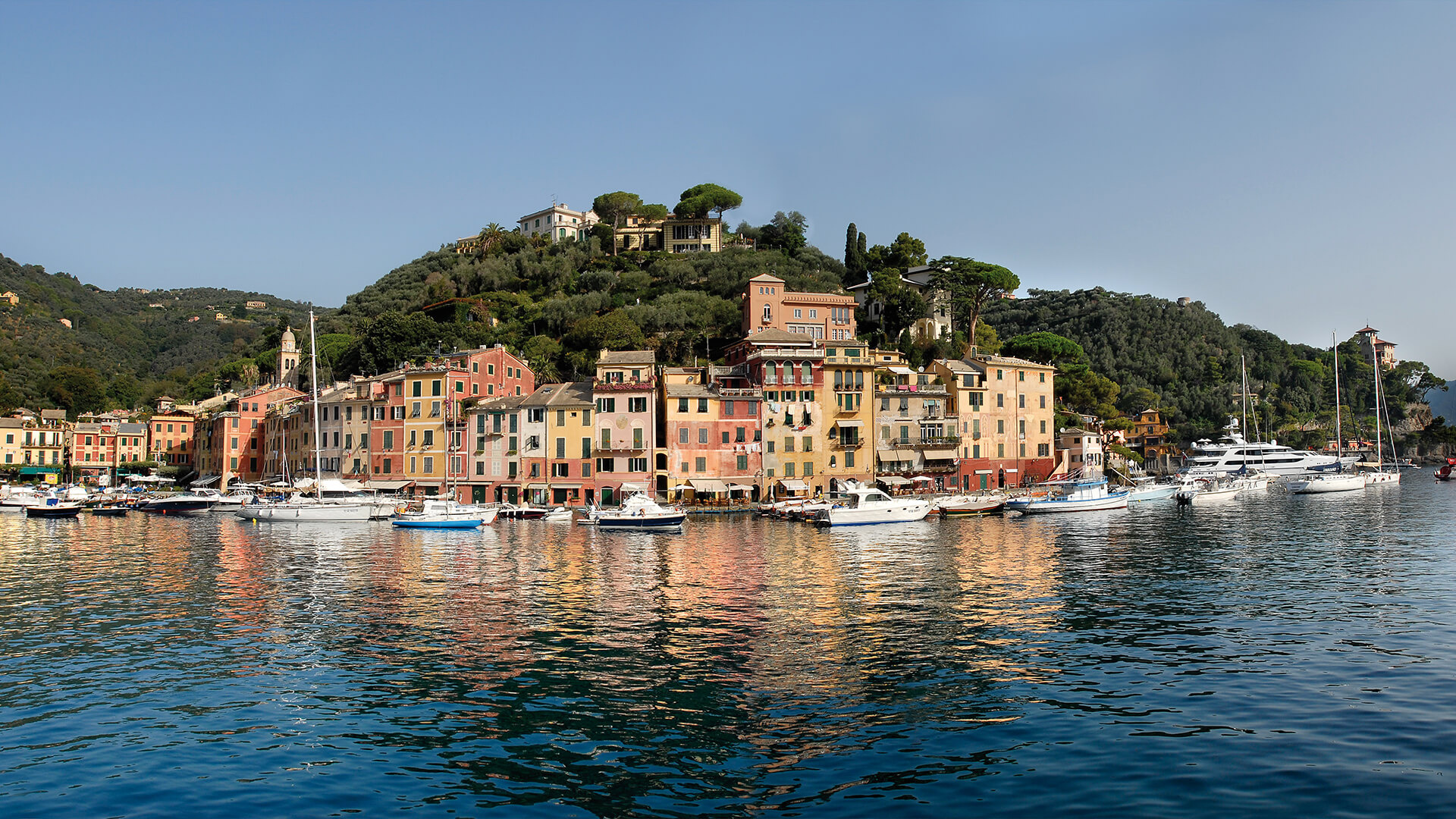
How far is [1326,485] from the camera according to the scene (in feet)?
285

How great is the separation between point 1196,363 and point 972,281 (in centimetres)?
7606

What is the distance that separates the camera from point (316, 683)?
19156 mm

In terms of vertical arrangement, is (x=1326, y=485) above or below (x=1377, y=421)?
below

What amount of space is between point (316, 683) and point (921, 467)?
213 feet

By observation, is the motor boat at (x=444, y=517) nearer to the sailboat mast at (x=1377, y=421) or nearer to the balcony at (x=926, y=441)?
the balcony at (x=926, y=441)

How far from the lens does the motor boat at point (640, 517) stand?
54250 mm

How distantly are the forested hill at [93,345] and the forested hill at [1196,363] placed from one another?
121258 millimetres

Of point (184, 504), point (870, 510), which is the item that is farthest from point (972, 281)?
point (184, 504)

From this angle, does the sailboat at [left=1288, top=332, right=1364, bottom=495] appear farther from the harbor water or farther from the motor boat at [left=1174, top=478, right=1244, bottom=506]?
the harbor water

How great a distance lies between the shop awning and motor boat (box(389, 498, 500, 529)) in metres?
15.6

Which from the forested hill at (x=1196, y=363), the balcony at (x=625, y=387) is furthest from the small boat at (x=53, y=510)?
the forested hill at (x=1196, y=363)

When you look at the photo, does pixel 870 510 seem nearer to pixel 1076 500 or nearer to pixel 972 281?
pixel 1076 500

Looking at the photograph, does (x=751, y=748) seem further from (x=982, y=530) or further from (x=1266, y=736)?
(x=982, y=530)

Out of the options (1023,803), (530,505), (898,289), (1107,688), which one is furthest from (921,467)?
(1023,803)
